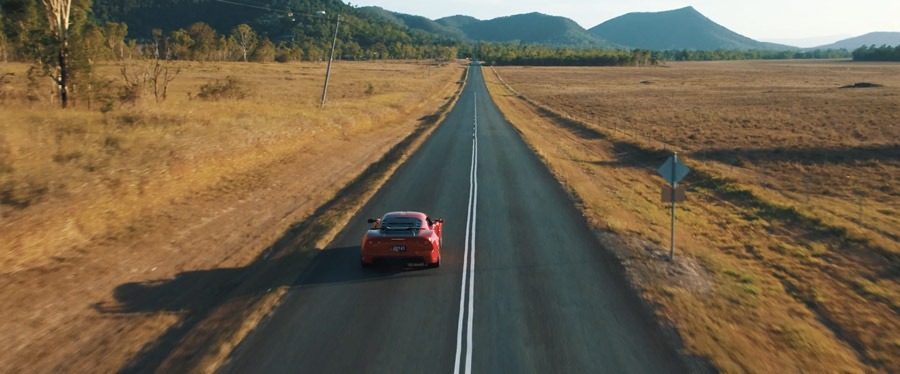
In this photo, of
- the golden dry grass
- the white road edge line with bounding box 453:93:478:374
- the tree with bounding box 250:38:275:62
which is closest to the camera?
the white road edge line with bounding box 453:93:478:374

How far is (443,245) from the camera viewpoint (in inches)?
617

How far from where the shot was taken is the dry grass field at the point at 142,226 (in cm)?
1001

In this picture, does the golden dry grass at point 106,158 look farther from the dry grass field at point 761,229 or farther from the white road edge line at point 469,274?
the dry grass field at point 761,229

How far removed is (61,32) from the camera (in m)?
24.9

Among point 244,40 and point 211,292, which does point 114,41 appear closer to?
point 211,292

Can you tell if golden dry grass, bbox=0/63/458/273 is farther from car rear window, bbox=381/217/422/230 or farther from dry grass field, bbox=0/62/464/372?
car rear window, bbox=381/217/422/230

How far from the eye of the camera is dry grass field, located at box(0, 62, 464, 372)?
32.8ft

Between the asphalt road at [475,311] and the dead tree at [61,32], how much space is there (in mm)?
15774

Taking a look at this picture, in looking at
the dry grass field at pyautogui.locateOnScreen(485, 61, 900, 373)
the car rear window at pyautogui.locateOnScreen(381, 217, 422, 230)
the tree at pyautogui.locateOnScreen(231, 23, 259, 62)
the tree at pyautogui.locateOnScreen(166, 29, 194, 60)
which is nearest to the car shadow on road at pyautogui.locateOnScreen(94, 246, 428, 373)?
the car rear window at pyautogui.locateOnScreen(381, 217, 422, 230)

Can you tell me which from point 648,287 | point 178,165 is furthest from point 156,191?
point 648,287

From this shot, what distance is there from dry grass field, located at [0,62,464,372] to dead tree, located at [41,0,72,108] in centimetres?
103

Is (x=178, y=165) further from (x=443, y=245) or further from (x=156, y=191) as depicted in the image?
(x=443, y=245)

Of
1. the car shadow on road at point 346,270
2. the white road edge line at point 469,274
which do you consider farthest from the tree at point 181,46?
the car shadow on road at point 346,270

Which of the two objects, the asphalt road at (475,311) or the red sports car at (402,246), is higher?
the red sports car at (402,246)
